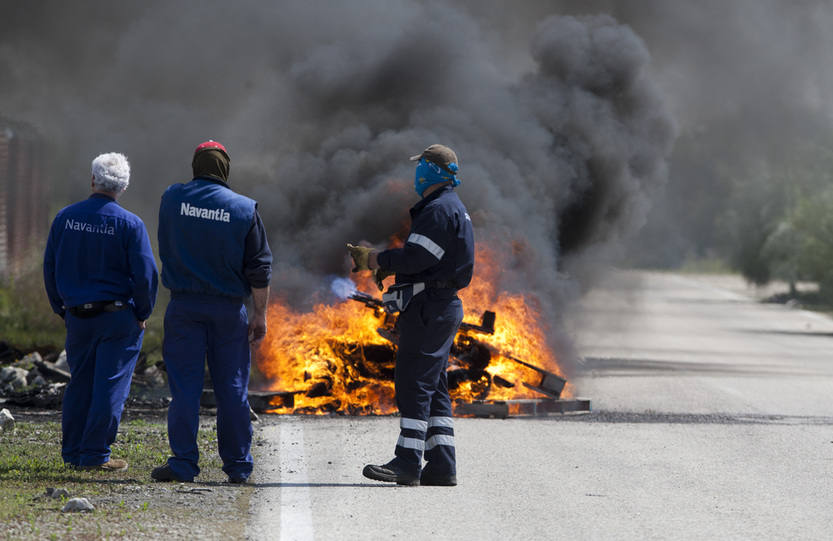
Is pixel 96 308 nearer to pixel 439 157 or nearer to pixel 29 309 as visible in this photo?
pixel 439 157

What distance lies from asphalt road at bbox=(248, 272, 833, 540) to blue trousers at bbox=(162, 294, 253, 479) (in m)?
0.38

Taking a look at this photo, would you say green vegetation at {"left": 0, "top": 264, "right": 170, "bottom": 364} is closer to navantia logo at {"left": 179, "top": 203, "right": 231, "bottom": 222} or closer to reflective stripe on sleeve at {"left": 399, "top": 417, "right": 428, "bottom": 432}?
navantia logo at {"left": 179, "top": 203, "right": 231, "bottom": 222}

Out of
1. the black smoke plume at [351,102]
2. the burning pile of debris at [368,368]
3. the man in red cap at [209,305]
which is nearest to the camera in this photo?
the man in red cap at [209,305]

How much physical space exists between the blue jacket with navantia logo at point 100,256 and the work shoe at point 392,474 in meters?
1.66

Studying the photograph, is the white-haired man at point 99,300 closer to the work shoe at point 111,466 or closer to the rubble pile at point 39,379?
the work shoe at point 111,466

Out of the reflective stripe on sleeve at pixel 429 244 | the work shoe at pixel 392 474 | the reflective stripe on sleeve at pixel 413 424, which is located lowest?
the work shoe at pixel 392 474

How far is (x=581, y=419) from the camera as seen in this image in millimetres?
9703

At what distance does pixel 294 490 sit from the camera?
19.6 feet


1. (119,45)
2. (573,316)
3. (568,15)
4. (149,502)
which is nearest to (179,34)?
(119,45)

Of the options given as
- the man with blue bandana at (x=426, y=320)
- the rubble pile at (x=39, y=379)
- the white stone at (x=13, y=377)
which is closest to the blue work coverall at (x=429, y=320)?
the man with blue bandana at (x=426, y=320)

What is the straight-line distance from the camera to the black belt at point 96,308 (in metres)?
6.25

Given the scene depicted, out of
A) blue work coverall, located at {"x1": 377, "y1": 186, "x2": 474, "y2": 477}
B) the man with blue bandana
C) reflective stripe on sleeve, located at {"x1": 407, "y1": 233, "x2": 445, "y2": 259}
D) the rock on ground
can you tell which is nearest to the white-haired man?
the man with blue bandana

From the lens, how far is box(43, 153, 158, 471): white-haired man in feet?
20.5

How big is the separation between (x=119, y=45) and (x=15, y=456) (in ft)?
40.1
